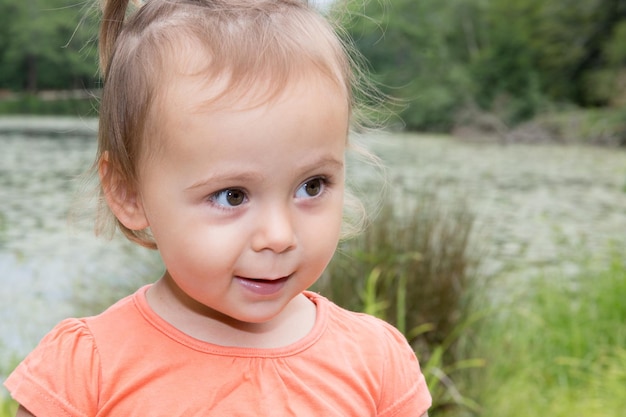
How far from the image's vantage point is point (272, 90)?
931 millimetres

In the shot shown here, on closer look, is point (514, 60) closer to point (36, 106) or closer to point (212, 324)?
point (36, 106)

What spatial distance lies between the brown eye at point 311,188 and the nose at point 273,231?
0.13 ft

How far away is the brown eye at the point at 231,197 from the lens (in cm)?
94

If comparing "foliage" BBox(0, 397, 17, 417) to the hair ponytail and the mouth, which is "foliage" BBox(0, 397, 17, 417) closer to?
the hair ponytail

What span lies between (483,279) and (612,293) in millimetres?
1012

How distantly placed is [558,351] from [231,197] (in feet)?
10.7

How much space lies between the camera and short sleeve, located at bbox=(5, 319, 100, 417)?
956 millimetres

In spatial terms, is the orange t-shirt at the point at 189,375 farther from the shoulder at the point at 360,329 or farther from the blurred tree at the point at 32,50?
the blurred tree at the point at 32,50

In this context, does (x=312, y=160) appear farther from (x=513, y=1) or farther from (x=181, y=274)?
(x=513, y=1)

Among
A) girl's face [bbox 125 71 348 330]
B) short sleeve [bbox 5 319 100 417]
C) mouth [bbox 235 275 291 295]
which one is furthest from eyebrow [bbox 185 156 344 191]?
short sleeve [bbox 5 319 100 417]

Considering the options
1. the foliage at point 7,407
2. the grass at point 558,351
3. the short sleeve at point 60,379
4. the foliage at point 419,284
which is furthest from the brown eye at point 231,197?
the grass at point 558,351

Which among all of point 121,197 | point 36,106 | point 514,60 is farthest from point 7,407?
point 514,60

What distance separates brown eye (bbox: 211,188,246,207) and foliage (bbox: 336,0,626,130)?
17311mm

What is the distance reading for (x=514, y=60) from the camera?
22156mm
